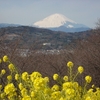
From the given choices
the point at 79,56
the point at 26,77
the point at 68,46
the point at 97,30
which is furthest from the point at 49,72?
the point at 26,77

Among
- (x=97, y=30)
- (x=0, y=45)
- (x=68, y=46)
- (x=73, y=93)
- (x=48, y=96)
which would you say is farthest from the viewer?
(x=68, y=46)

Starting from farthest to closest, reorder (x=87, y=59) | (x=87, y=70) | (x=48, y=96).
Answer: (x=87, y=59)
(x=87, y=70)
(x=48, y=96)

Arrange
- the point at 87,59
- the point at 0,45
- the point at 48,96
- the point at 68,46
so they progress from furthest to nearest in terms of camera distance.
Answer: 1. the point at 68,46
2. the point at 87,59
3. the point at 0,45
4. the point at 48,96

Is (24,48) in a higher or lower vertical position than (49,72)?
higher

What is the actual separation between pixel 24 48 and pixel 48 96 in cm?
2297

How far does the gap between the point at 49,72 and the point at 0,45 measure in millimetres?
9787

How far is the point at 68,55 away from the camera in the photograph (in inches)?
1350

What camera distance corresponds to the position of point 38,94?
3.88 metres

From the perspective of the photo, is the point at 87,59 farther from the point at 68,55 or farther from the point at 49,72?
the point at 68,55

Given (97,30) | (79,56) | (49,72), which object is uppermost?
(97,30)

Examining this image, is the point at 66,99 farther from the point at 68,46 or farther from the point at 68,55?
the point at 68,46

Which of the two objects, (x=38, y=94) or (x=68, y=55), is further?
(x=68, y=55)

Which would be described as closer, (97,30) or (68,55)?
(97,30)

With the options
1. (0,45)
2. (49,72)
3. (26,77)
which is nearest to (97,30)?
(49,72)
